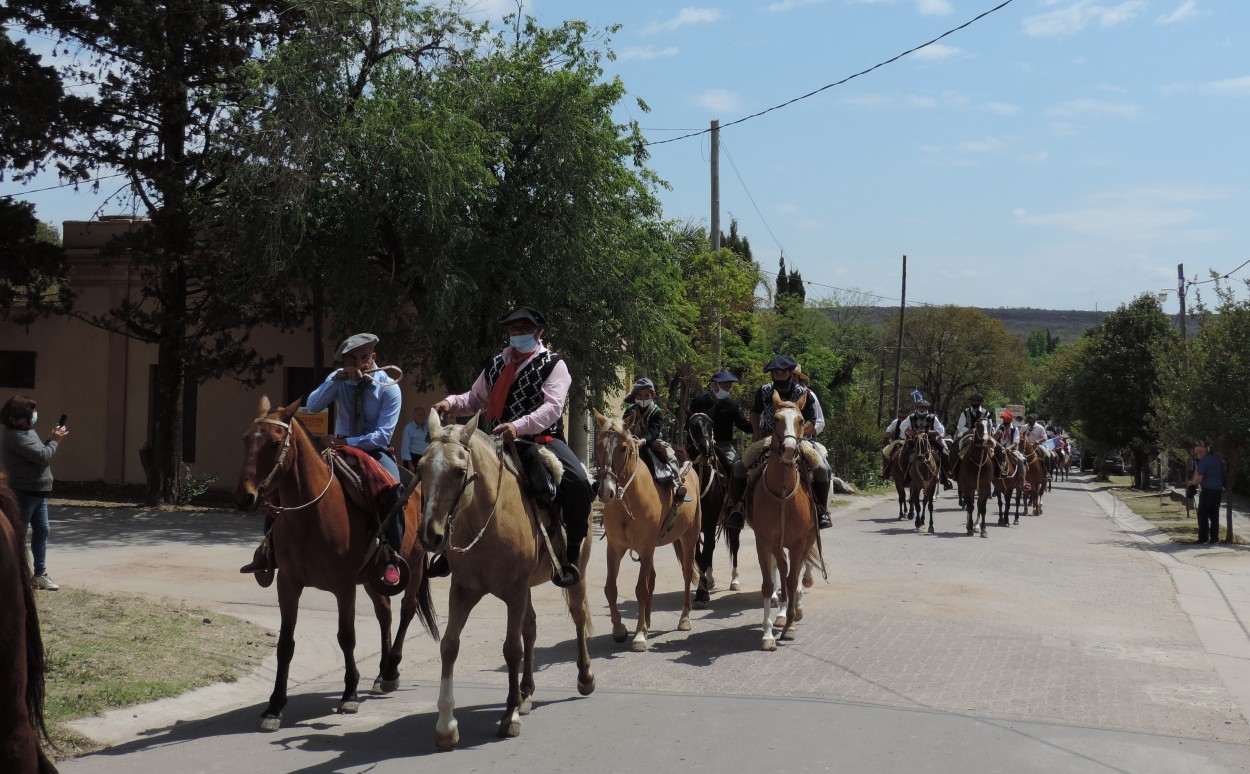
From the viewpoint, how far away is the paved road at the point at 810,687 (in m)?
6.91

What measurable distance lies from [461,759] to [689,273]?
25.1 m

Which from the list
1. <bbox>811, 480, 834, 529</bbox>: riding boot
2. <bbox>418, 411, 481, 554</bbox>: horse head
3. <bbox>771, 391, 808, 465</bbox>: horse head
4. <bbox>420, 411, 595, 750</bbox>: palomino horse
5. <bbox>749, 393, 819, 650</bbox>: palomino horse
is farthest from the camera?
<bbox>811, 480, 834, 529</bbox>: riding boot

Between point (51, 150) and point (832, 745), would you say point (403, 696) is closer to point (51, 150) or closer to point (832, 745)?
point (832, 745)

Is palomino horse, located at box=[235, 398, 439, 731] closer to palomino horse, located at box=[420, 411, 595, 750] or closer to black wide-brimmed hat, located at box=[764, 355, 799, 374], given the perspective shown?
palomino horse, located at box=[420, 411, 595, 750]

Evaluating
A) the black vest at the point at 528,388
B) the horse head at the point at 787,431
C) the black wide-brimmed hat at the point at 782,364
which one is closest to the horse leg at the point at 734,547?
the black wide-brimmed hat at the point at 782,364

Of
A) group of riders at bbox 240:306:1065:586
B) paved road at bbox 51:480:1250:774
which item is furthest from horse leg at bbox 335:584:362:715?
group of riders at bbox 240:306:1065:586

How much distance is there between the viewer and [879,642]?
427 inches

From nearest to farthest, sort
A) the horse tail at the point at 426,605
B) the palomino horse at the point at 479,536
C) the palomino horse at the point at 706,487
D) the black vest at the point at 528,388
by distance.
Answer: the palomino horse at the point at 479,536, the black vest at the point at 528,388, the horse tail at the point at 426,605, the palomino horse at the point at 706,487

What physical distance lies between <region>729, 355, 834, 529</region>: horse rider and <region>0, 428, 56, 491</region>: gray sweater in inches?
286

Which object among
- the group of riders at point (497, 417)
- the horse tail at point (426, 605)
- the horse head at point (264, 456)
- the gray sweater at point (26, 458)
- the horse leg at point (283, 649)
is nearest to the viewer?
the horse head at point (264, 456)

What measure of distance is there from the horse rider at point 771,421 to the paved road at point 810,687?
1256 mm

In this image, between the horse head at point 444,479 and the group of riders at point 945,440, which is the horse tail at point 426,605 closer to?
the horse head at point 444,479

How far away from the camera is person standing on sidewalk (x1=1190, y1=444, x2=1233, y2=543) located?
73.5ft

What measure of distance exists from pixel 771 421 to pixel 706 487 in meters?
1.46
